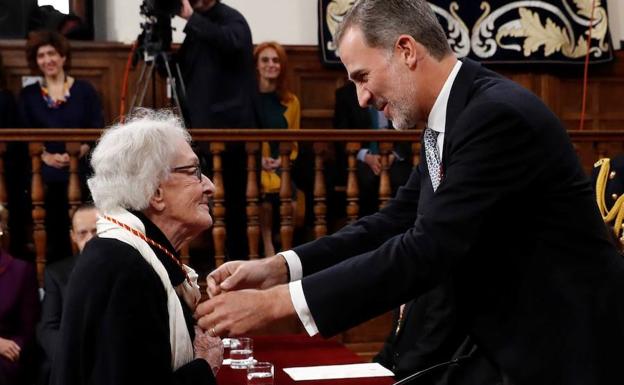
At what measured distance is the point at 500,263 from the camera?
7.68 feet

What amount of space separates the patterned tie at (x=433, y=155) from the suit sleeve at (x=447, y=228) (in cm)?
22

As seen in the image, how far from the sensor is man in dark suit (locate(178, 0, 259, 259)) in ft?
19.0

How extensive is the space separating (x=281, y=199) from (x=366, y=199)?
805 mm

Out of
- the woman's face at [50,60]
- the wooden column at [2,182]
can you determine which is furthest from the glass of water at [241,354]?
the woman's face at [50,60]

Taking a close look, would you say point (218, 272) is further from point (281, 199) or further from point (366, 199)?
point (366, 199)

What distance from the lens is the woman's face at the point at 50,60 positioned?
6102 millimetres

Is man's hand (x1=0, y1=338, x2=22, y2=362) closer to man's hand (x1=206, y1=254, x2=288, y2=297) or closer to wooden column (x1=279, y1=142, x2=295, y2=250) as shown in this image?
wooden column (x1=279, y1=142, x2=295, y2=250)

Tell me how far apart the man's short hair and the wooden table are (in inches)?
35.0

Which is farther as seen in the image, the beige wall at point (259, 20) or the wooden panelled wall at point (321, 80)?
the beige wall at point (259, 20)

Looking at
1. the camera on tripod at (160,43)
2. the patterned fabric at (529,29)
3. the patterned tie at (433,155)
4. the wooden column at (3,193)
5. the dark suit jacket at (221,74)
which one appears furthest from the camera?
the patterned fabric at (529,29)

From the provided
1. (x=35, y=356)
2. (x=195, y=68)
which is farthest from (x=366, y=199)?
(x=35, y=356)

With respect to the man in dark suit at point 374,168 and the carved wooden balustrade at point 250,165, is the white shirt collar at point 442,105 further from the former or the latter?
the man in dark suit at point 374,168

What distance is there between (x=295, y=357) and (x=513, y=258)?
1.06 metres

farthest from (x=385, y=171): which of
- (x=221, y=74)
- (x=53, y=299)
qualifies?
(x=53, y=299)
